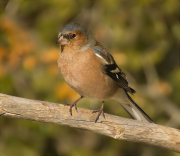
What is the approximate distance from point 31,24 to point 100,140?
109 inches

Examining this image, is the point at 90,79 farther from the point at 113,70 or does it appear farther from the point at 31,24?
the point at 31,24

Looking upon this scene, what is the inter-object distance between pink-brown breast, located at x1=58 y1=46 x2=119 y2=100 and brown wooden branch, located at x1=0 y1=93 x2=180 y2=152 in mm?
269

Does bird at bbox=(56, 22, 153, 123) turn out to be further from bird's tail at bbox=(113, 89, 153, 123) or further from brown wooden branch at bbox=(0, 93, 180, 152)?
bird's tail at bbox=(113, 89, 153, 123)

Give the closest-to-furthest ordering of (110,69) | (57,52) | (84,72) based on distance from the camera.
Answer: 1. (84,72)
2. (110,69)
3. (57,52)

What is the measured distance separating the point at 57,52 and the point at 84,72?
128 cm

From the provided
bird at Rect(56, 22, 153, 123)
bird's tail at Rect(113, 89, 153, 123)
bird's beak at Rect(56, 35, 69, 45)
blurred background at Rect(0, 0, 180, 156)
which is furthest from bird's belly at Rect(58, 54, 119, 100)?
blurred background at Rect(0, 0, 180, 156)

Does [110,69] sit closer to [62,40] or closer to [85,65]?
[85,65]

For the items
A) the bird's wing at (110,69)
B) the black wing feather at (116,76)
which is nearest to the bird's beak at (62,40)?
the bird's wing at (110,69)

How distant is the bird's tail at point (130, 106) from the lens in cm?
350

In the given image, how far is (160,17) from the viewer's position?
15.0 ft

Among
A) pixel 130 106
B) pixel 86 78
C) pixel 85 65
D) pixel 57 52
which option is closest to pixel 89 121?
pixel 86 78

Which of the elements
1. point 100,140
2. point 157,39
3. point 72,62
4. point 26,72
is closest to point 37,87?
point 26,72

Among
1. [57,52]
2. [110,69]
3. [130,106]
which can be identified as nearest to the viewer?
[110,69]

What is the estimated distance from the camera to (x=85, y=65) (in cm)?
306
